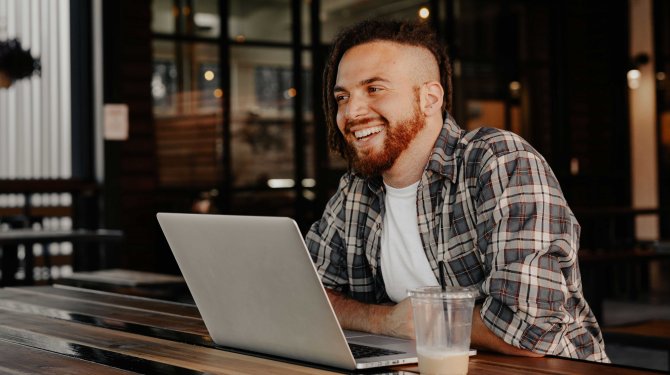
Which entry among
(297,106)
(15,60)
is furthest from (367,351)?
(297,106)

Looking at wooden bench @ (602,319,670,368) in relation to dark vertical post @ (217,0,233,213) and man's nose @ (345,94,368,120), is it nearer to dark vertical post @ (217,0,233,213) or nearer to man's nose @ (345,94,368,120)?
man's nose @ (345,94,368,120)

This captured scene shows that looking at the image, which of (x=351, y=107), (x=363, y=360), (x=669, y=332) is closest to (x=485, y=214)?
(x=351, y=107)

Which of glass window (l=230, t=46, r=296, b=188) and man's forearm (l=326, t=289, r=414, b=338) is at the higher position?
glass window (l=230, t=46, r=296, b=188)

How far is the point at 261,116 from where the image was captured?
8.16 m

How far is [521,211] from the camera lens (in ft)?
5.87

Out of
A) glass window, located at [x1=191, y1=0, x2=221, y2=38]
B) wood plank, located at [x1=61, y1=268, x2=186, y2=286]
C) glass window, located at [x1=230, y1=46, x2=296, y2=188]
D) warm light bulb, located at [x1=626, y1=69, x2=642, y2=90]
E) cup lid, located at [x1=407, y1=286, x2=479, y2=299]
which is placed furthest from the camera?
warm light bulb, located at [x1=626, y1=69, x2=642, y2=90]

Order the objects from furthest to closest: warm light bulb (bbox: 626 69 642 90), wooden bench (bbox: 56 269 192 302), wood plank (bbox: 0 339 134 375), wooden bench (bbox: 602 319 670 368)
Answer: warm light bulb (bbox: 626 69 642 90) → wooden bench (bbox: 602 319 670 368) → wooden bench (bbox: 56 269 192 302) → wood plank (bbox: 0 339 134 375)

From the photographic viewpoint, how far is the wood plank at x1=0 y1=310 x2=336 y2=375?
145 cm

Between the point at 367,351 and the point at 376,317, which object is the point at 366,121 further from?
the point at 367,351

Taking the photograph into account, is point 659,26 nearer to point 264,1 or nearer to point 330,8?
point 330,8

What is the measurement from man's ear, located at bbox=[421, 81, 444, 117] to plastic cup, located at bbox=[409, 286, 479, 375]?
793 millimetres

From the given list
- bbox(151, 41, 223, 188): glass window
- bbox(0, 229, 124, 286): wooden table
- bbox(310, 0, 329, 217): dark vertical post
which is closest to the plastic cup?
bbox(0, 229, 124, 286): wooden table

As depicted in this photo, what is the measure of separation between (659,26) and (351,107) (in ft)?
29.3

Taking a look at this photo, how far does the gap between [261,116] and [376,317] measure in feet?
21.1
